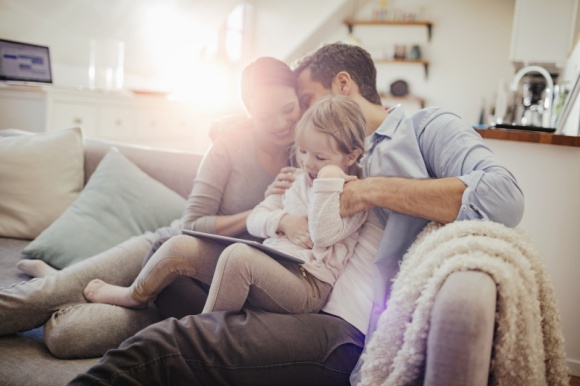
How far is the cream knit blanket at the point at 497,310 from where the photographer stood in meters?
0.91

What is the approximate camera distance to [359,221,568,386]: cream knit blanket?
3.00 ft

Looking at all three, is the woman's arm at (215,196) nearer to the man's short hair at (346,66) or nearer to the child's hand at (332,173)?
the man's short hair at (346,66)

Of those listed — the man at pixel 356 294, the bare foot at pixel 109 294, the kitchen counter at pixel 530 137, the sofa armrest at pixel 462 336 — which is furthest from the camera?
the kitchen counter at pixel 530 137

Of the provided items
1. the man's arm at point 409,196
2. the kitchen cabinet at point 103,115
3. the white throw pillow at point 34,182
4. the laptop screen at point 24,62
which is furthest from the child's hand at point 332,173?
the laptop screen at point 24,62

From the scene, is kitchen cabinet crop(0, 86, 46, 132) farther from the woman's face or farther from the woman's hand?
the woman's hand

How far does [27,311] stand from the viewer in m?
1.39

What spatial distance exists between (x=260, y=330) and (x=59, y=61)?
3838 mm

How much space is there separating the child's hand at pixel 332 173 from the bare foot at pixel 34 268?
0.96 metres

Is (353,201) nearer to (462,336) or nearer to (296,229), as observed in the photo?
(296,229)

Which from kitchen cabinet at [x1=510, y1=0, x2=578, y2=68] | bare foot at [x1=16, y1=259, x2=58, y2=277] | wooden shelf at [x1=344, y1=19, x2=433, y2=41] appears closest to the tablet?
bare foot at [x1=16, y1=259, x2=58, y2=277]

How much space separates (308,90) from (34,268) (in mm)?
1033

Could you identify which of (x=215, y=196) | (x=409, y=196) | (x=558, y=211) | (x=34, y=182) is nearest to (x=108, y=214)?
(x=34, y=182)

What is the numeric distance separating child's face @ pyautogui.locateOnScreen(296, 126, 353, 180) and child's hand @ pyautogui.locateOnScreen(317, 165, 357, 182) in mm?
47

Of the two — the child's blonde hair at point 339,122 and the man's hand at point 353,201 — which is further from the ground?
the child's blonde hair at point 339,122
